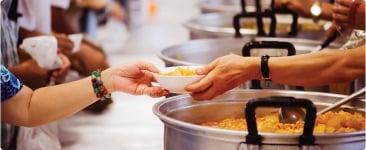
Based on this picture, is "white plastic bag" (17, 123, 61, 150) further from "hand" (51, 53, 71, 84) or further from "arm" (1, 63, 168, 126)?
"arm" (1, 63, 168, 126)

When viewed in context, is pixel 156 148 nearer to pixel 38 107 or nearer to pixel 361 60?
pixel 38 107

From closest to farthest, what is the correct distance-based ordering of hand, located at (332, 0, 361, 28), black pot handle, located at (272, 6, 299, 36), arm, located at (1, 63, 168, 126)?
arm, located at (1, 63, 168, 126) < hand, located at (332, 0, 361, 28) < black pot handle, located at (272, 6, 299, 36)

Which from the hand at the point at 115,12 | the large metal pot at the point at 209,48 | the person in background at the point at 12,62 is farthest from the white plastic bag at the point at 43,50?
the hand at the point at 115,12

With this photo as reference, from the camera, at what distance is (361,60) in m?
1.54

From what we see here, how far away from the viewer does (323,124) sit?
5.72 feet

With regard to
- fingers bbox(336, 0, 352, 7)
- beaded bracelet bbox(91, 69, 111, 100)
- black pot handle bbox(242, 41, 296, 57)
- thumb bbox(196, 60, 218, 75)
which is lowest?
beaded bracelet bbox(91, 69, 111, 100)

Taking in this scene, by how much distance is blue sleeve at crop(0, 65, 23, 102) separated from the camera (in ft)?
5.74

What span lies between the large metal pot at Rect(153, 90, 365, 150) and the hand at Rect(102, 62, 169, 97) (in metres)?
0.08

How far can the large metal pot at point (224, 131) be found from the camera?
144 cm

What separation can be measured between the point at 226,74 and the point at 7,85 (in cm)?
65

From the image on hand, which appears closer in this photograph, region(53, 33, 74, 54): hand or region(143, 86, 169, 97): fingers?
region(143, 86, 169, 97): fingers

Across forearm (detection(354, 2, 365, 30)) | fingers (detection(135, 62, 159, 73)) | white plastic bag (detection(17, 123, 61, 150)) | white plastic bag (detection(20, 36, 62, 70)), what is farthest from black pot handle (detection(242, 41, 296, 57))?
white plastic bag (detection(20, 36, 62, 70))

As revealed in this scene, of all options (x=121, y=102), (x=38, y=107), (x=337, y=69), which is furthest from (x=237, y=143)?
(x=121, y=102)

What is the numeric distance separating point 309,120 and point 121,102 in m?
2.59
